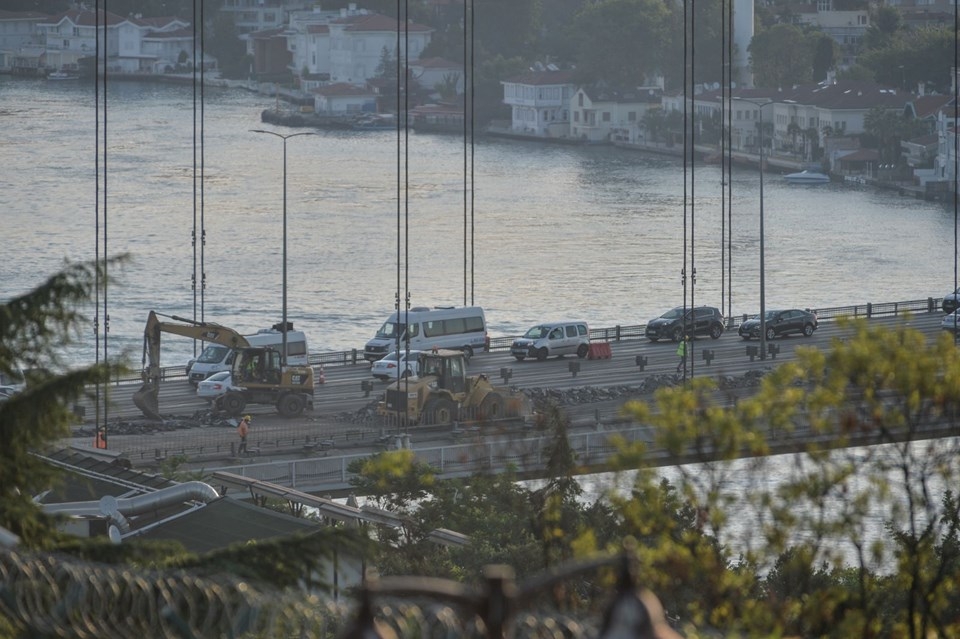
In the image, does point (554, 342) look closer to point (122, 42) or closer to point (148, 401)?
point (148, 401)

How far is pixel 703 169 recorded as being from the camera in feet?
149

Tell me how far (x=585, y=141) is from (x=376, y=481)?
42.3m

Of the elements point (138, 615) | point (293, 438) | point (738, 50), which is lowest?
point (293, 438)

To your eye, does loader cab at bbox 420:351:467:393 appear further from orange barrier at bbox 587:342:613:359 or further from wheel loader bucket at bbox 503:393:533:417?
orange barrier at bbox 587:342:613:359

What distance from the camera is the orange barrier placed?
66.5ft

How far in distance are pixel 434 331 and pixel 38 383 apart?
1606cm

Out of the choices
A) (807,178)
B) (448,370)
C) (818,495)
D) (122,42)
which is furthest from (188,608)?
(122,42)

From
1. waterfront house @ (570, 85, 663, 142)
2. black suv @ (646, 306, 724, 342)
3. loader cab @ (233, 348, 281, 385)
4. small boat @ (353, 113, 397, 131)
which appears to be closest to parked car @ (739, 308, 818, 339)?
black suv @ (646, 306, 724, 342)

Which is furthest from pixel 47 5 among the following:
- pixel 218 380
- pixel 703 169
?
pixel 218 380

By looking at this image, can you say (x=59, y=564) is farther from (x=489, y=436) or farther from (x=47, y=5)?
(x=47, y=5)

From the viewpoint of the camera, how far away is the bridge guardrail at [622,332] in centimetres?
1980

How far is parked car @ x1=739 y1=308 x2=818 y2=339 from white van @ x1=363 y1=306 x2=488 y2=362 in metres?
2.92

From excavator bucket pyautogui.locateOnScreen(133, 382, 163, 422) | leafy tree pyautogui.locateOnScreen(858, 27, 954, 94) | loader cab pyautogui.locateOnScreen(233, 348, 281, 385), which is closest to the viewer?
excavator bucket pyautogui.locateOnScreen(133, 382, 163, 422)

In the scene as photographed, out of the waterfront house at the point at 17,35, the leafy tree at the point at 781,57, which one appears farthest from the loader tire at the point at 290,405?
the waterfront house at the point at 17,35
